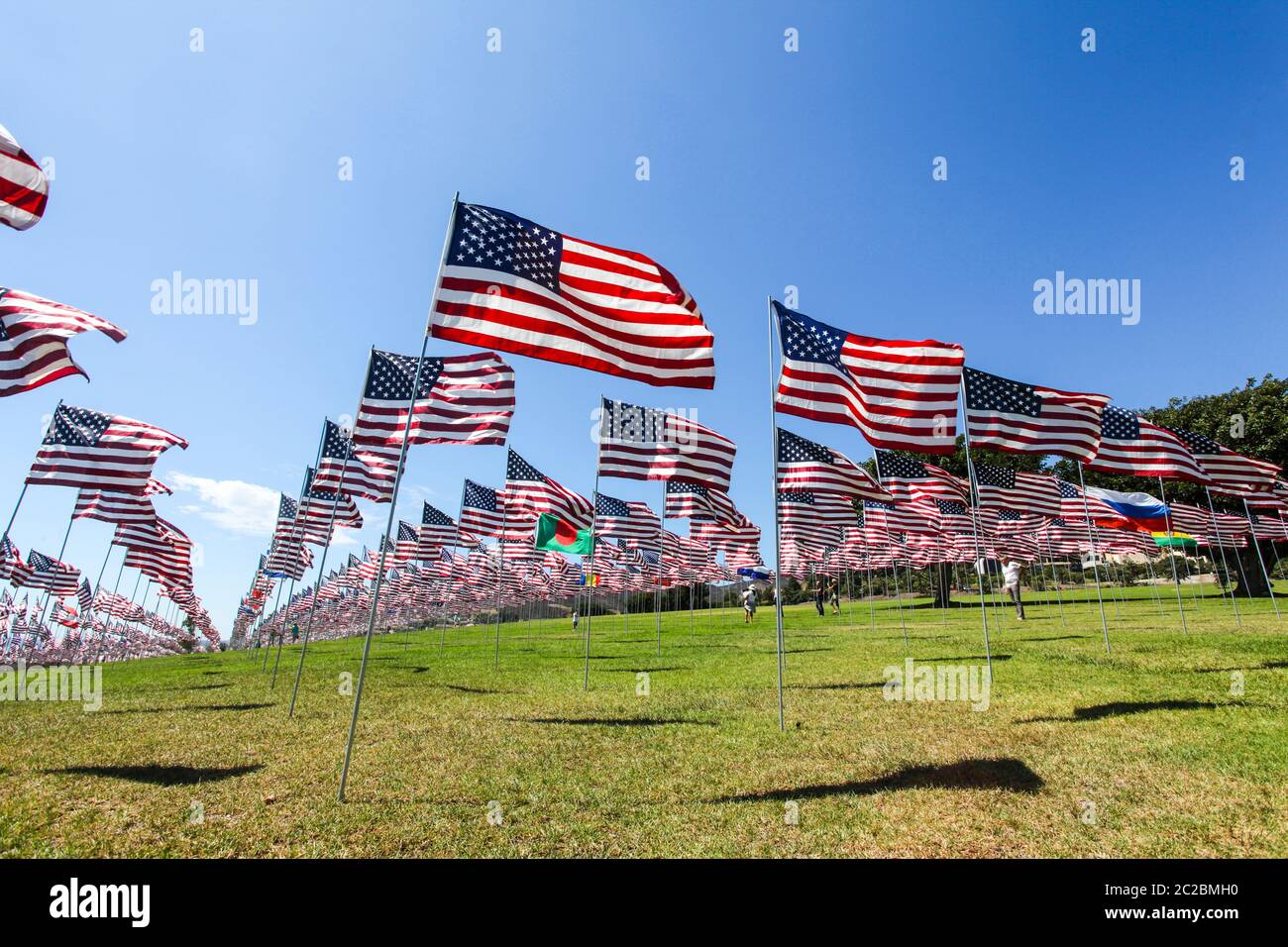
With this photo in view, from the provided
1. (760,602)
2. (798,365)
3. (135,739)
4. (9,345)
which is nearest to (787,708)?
(798,365)

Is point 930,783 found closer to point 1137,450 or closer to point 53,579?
point 1137,450

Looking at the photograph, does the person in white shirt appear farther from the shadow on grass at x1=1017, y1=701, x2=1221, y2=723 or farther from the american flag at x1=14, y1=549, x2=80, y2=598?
the american flag at x1=14, y1=549, x2=80, y2=598

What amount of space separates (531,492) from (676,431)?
22.0ft

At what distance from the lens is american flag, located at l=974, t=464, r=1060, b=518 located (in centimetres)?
2309

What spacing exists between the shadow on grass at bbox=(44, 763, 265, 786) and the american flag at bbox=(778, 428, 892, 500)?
14730 mm

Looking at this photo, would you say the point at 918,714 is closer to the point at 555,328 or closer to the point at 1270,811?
the point at 1270,811

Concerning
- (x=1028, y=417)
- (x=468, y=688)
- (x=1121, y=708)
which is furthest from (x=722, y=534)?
(x=1121, y=708)

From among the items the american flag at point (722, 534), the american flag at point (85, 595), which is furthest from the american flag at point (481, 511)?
the american flag at point (85, 595)

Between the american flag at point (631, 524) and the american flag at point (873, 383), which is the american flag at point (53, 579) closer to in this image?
the american flag at point (631, 524)

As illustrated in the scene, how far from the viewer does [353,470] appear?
17.8 metres

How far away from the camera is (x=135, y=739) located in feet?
32.3

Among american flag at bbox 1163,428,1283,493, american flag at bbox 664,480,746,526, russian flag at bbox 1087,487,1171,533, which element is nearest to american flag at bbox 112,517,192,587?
american flag at bbox 664,480,746,526

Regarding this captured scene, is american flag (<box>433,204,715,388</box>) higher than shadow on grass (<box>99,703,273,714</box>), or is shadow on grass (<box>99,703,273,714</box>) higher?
american flag (<box>433,204,715,388</box>)
